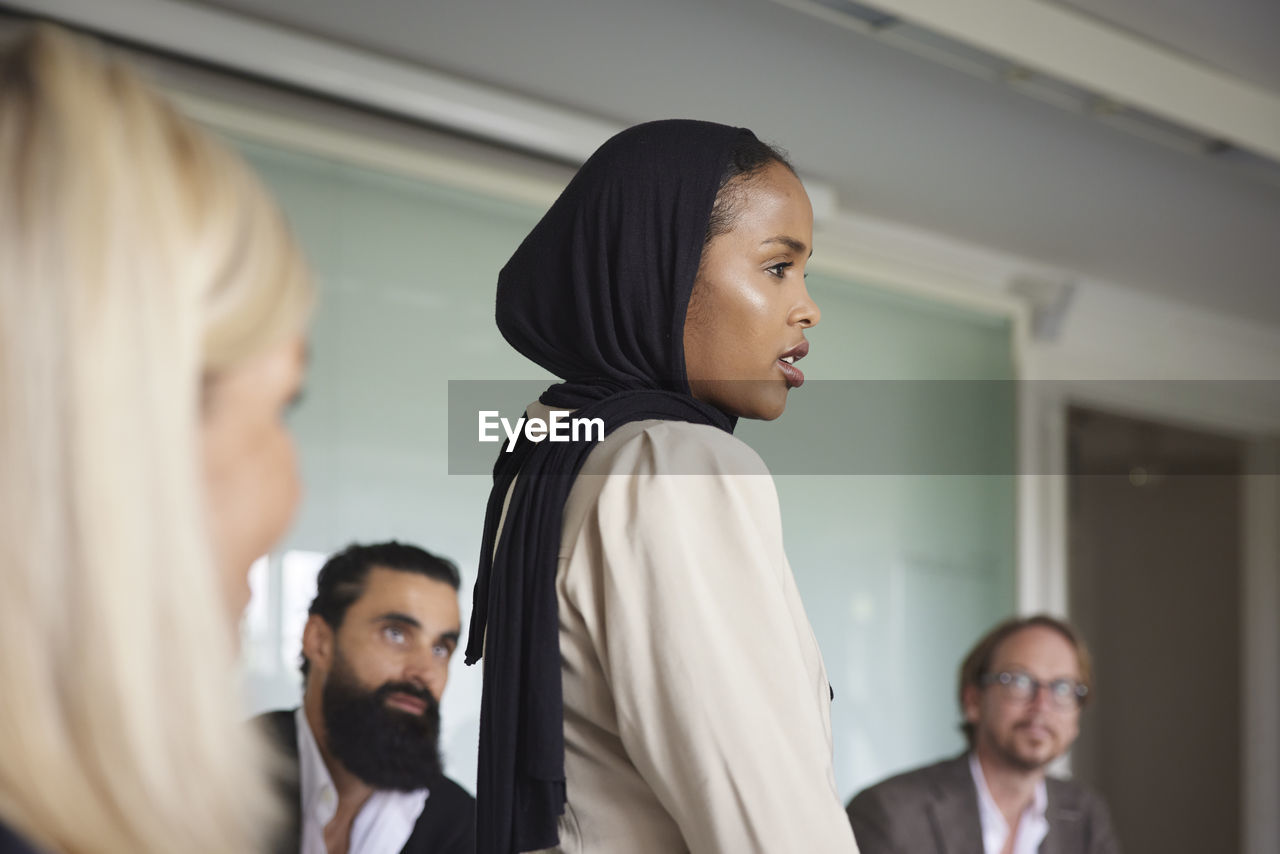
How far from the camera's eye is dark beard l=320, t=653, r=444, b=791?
1.83 metres

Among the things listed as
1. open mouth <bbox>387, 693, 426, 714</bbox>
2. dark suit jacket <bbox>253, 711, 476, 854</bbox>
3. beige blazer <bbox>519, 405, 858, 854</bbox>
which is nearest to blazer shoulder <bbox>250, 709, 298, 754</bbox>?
dark suit jacket <bbox>253, 711, 476, 854</bbox>

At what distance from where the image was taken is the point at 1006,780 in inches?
105

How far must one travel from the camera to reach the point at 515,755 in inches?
37.4

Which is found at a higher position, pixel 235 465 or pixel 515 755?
pixel 235 465

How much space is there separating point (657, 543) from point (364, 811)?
109 cm

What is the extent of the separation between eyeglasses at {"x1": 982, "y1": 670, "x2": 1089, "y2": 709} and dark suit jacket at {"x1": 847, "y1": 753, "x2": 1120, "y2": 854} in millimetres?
185

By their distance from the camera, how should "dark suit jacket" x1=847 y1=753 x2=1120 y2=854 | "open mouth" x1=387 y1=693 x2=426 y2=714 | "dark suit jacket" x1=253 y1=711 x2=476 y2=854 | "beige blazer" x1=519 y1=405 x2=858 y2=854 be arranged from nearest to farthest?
"beige blazer" x1=519 y1=405 x2=858 y2=854, "dark suit jacket" x1=253 y1=711 x2=476 y2=854, "open mouth" x1=387 y1=693 x2=426 y2=714, "dark suit jacket" x1=847 y1=753 x2=1120 y2=854

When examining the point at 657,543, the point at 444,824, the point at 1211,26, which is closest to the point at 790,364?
the point at 657,543

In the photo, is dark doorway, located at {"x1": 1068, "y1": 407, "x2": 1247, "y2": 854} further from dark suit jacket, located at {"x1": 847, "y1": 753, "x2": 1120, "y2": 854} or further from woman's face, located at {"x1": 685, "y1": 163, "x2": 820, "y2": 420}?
woman's face, located at {"x1": 685, "y1": 163, "x2": 820, "y2": 420}

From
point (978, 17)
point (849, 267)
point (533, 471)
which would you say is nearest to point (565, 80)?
point (978, 17)

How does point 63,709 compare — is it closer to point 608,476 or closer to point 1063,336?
point 608,476

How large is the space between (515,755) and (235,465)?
465 mm

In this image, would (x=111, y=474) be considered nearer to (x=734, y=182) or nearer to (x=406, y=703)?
(x=734, y=182)

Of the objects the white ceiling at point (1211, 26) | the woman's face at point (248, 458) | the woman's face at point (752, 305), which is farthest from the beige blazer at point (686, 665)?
the white ceiling at point (1211, 26)
